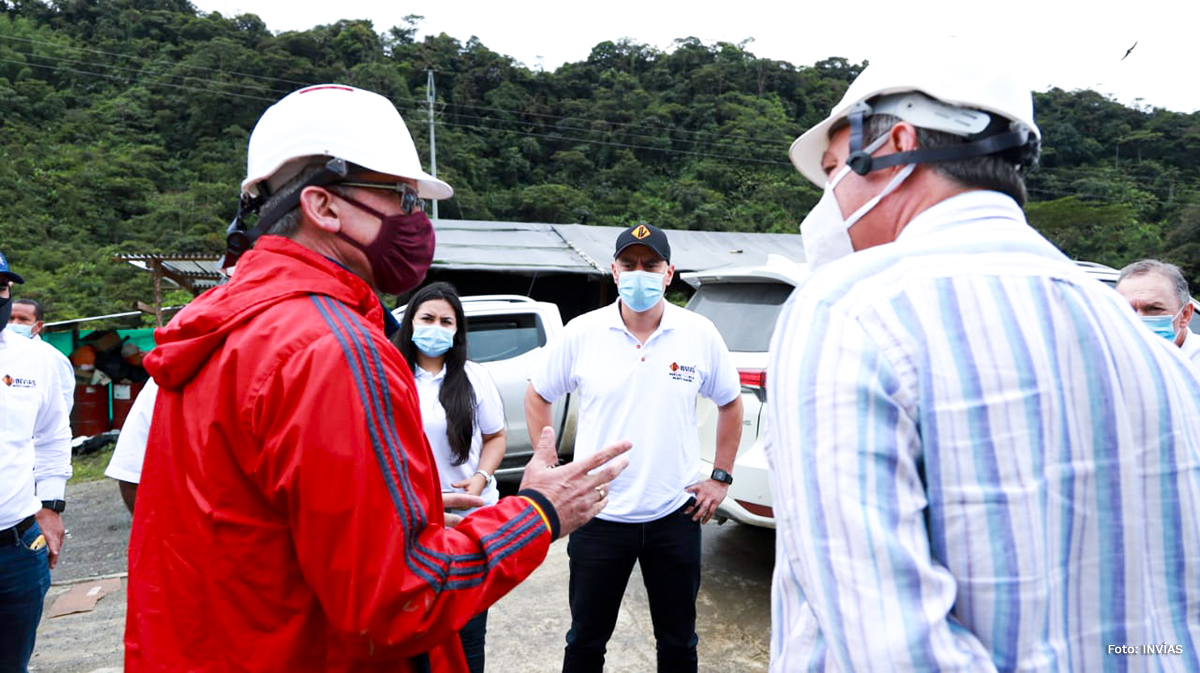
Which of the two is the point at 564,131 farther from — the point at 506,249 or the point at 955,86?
the point at 955,86

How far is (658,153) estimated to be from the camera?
157 feet

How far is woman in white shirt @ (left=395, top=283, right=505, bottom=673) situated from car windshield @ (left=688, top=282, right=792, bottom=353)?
6.45ft

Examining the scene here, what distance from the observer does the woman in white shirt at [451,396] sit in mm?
3465

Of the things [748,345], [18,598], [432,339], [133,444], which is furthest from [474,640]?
[748,345]

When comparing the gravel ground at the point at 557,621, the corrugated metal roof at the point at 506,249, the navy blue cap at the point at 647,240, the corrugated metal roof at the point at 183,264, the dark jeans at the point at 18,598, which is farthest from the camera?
the corrugated metal roof at the point at 506,249

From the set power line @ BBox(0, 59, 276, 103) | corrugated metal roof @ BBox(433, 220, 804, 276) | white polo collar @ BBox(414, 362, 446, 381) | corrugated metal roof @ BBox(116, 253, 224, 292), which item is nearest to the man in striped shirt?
white polo collar @ BBox(414, 362, 446, 381)

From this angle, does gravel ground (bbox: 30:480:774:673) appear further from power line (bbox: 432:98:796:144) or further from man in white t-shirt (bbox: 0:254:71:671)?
power line (bbox: 432:98:796:144)

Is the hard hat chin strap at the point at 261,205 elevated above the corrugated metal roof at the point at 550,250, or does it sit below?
above

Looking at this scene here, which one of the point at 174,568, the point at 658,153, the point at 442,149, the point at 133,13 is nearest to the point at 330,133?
the point at 174,568

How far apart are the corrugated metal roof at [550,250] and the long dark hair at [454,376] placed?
1216 centimetres

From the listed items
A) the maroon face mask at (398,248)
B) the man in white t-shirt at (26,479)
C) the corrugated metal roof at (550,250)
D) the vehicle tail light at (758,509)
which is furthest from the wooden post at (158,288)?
the maroon face mask at (398,248)

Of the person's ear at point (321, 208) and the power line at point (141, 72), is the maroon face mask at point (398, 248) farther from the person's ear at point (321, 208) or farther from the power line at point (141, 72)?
the power line at point (141, 72)

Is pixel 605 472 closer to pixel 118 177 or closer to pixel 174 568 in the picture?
pixel 174 568

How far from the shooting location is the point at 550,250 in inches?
790
